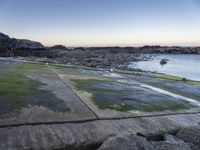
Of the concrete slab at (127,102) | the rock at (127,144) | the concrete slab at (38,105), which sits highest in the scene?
the rock at (127,144)

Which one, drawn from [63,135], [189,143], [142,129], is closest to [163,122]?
[142,129]

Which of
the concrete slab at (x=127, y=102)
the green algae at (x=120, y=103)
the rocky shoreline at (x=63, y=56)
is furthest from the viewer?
the rocky shoreline at (x=63, y=56)

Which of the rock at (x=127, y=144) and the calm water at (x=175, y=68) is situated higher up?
the rock at (x=127, y=144)

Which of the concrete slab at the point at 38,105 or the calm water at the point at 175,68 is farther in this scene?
the calm water at the point at 175,68

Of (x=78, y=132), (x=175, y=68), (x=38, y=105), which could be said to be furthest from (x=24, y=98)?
(x=175, y=68)

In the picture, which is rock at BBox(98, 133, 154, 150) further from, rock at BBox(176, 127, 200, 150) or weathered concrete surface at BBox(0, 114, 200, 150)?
rock at BBox(176, 127, 200, 150)

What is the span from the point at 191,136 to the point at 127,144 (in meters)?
2.24

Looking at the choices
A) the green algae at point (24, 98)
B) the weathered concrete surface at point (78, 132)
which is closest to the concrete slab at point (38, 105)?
the green algae at point (24, 98)

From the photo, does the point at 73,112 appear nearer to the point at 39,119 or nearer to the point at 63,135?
the point at 39,119

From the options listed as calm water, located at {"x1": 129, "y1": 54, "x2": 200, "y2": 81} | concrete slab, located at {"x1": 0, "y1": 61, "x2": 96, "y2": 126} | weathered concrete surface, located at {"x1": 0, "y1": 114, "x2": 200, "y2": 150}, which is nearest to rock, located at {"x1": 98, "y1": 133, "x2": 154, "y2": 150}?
weathered concrete surface, located at {"x1": 0, "y1": 114, "x2": 200, "y2": 150}

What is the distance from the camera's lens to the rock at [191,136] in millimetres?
6343

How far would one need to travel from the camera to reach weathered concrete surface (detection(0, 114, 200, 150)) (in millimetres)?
6055

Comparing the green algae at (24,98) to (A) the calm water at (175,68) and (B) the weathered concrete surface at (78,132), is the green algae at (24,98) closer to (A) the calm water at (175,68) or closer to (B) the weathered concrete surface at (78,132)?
(B) the weathered concrete surface at (78,132)

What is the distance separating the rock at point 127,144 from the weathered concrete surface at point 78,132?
1066 millimetres
